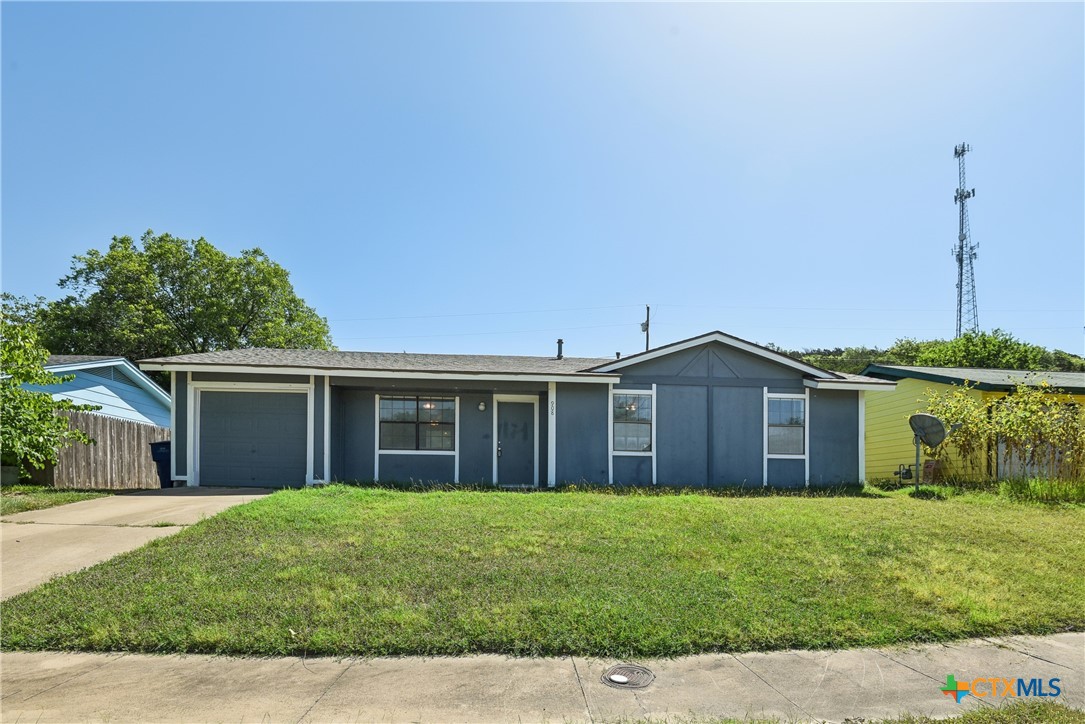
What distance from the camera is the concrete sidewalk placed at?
3488 mm

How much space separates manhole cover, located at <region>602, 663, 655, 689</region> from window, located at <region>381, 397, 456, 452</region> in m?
9.99

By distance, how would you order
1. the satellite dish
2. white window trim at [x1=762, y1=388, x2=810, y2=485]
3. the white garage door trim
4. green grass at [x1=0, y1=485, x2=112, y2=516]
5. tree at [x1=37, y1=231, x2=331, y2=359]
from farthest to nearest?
tree at [x1=37, y1=231, x2=331, y2=359] < white window trim at [x1=762, y1=388, x2=810, y2=485] < the satellite dish < the white garage door trim < green grass at [x1=0, y1=485, x2=112, y2=516]

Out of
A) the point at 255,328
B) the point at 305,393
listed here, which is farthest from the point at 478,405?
the point at 255,328

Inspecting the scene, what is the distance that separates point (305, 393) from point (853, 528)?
33.9 feet

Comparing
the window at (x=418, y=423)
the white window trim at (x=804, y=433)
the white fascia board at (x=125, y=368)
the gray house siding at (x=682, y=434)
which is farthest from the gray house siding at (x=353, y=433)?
the white window trim at (x=804, y=433)

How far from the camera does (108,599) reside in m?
5.10

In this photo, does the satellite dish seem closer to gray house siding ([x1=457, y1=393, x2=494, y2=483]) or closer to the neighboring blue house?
gray house siding ([x1=457, y1=393, x2=494, y2=483])

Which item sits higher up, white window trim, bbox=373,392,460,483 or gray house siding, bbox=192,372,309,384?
gray house siding, bbox=192,372,309,384

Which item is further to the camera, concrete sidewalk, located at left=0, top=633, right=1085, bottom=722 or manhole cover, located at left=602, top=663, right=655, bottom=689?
manhole cover, located at left=602, top=663, right=655, bottom=689

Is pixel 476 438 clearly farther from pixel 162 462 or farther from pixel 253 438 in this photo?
pixel 162 462

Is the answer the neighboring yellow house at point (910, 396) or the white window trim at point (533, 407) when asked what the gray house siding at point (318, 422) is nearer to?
the white window trim at point (533, 407)

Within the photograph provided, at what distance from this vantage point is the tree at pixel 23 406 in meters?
6.11

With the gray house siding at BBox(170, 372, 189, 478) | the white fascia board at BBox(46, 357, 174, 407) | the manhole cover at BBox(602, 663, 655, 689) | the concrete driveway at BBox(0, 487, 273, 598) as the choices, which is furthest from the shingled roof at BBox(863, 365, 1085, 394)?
the white fascia board at BBox(46, 357, 174, 407)

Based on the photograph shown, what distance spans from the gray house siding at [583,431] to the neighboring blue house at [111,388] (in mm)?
11159
